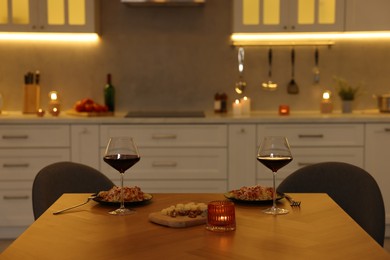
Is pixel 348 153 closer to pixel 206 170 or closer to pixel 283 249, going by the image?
pixel 206 170

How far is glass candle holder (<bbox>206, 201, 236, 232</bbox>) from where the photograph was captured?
5.24ft

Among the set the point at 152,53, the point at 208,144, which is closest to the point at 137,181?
the point at 208,144

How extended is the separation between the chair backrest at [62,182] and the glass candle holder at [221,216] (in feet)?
2.82

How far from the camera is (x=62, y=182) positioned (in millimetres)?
2381

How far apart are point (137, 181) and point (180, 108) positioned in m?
0.85

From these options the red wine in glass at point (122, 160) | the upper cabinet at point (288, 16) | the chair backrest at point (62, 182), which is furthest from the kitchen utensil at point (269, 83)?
the red wine in glass at point (122, 160)

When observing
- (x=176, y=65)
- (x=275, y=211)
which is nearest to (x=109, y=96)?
(x=176, y=65)

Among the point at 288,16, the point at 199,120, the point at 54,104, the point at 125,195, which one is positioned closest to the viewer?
the point at 125,195

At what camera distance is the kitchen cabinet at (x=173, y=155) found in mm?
4262

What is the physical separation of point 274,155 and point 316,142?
2556 mm

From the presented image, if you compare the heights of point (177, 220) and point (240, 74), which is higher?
point (240, 74)

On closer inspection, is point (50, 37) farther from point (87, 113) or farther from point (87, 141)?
point (87, 141)

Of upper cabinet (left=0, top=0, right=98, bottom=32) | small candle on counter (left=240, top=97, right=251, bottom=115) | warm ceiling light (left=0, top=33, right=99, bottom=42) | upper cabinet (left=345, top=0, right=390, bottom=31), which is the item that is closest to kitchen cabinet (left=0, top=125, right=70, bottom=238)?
upper cabinet (left=0, top=0, right=98, bottom=32)

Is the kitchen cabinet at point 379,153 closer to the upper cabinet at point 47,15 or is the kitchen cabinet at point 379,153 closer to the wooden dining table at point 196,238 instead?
the upper cabinet at point 47,15
